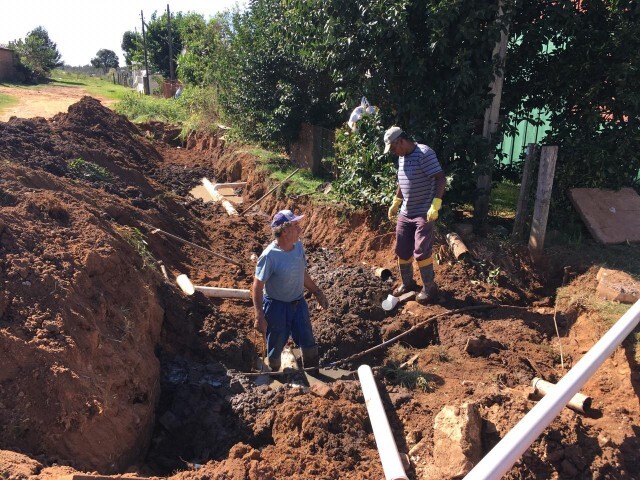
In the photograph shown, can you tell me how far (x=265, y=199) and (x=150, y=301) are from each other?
22.7 feet

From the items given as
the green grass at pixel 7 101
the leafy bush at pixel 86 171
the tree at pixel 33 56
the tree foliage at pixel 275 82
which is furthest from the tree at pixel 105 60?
the leafy bush at pixel 86 171

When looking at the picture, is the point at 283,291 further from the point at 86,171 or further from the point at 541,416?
the point at 86,171

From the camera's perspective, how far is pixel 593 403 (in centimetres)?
468

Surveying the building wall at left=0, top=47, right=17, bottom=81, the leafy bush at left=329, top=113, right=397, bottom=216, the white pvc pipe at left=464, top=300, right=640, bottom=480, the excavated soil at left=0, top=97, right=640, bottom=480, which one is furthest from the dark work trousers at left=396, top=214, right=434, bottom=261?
the building wall at left=0, top=47, right=17, bottom=81

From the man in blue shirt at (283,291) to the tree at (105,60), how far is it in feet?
303

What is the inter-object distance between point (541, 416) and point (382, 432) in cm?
126

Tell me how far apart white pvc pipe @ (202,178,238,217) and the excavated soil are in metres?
3.12

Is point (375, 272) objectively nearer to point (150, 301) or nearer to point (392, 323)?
point (392, 323)

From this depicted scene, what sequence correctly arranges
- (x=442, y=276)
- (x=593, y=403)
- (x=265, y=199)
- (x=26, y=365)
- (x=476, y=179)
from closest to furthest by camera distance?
(x=26, y=365) → (x=593, y=403) → (x=442, y=276) → (x=476, y=179) → (x=265, y=199)

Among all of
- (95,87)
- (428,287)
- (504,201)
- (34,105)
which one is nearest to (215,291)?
(428,287)

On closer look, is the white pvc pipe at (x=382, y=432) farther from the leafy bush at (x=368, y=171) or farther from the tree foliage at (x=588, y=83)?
the tree foliage at (x=588, y=83)

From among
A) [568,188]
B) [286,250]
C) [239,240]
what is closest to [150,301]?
[286,250]

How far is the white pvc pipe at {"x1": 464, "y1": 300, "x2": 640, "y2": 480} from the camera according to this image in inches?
111

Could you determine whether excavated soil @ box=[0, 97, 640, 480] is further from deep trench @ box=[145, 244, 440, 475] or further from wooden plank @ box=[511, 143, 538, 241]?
wooden plank @ box=[511, 143, 538, 241]
